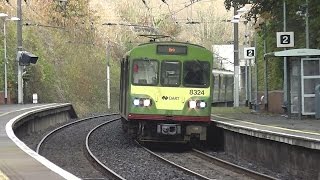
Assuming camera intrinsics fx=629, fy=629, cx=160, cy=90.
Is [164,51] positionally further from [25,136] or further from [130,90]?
[25,136]

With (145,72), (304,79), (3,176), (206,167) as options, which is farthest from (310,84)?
(3,176)

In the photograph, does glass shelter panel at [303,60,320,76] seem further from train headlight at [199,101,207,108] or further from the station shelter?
train headlight at [199,101,207,108]

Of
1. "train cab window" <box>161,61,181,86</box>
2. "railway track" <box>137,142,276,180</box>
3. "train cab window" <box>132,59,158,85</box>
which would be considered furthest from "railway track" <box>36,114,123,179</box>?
"train cab window" <box>161,61,181,86</box>

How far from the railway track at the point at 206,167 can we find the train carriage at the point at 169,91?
0.73 metres

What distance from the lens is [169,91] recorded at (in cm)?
1842

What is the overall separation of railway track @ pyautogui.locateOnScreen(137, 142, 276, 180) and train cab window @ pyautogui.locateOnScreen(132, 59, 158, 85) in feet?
7.07

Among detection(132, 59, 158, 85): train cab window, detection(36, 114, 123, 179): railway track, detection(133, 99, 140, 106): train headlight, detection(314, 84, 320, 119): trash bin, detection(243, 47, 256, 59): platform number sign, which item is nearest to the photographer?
detection(36, 114, 123, 179): railway track

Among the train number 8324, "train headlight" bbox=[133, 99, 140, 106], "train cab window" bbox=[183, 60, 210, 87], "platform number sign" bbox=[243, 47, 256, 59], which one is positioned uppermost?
"platform number sign" bbox=[243, 47, 256, 59]

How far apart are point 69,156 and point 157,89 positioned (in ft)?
10.5

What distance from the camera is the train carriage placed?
18312 mm

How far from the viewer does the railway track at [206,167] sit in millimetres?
13571

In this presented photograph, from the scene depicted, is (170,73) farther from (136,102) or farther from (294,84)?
(294,84)

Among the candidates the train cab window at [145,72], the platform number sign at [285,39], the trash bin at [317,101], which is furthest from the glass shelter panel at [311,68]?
the train cab window at [145,72]

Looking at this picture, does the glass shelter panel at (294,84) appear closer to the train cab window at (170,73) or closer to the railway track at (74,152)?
the train cab window at (170,73)
